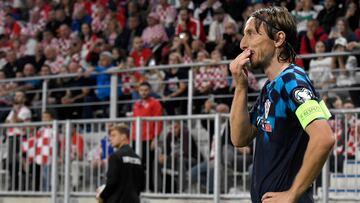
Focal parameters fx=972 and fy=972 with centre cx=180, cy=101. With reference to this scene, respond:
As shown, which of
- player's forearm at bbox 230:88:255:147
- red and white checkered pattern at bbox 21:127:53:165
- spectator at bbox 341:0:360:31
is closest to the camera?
player's forearm at bbox 230:88:255:147

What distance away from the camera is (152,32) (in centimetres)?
1803

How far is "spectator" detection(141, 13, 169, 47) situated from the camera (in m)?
17.8

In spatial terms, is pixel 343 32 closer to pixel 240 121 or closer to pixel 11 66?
pixel 11 66

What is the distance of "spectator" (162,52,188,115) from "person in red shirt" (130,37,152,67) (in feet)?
→ 4.18

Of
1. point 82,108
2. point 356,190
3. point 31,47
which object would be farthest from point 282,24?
point 31,47

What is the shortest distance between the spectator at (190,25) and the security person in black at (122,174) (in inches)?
242

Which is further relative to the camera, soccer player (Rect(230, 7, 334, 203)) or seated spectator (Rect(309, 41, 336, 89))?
seated spectator (Rect(309, 41, 336, 89))

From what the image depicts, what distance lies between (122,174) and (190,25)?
6.77m

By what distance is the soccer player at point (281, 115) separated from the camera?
4410 millimetres

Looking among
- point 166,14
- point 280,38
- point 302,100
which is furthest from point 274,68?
point 166,14

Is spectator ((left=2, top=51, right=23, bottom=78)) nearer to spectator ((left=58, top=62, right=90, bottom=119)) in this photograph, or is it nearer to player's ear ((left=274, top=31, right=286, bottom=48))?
spectator ((left=58, top=62, right=90, bottom=119))

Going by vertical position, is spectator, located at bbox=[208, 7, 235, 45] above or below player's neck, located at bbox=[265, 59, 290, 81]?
above

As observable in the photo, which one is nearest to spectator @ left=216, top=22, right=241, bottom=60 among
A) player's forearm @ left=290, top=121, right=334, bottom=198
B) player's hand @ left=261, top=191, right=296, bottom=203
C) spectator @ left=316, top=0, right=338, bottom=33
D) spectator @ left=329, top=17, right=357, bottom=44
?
spectator @ left=316, top=0, right=338, bottom=33

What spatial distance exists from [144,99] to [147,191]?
218 centimetres
